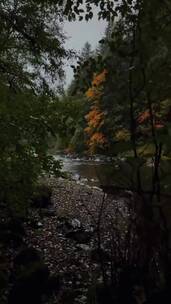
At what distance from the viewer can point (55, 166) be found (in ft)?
20.7

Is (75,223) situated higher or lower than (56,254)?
higher

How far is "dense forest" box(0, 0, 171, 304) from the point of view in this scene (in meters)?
3.02

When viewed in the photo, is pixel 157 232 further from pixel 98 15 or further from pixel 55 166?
pixel 55 166

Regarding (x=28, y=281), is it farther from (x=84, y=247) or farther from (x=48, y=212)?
(x=48, y=212)

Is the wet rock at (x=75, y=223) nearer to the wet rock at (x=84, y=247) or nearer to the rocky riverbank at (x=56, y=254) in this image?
the rocky riverbank at (x=56, y=254)

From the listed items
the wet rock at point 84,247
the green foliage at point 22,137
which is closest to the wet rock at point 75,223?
the wet rock at point 84,247

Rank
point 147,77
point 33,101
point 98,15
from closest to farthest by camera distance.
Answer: point 147,77 → point 98,15 → point 33,101

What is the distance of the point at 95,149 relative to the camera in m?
7.30

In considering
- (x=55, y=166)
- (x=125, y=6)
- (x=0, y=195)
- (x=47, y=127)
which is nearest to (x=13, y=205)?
(x=0, y=195)

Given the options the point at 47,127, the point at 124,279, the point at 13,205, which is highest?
the point at 47,127

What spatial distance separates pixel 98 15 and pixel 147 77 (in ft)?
4.66

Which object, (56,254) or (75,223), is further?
(75,223)

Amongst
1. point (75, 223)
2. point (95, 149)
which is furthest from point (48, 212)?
point (95, 149)

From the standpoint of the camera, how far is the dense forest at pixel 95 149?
3018mm
